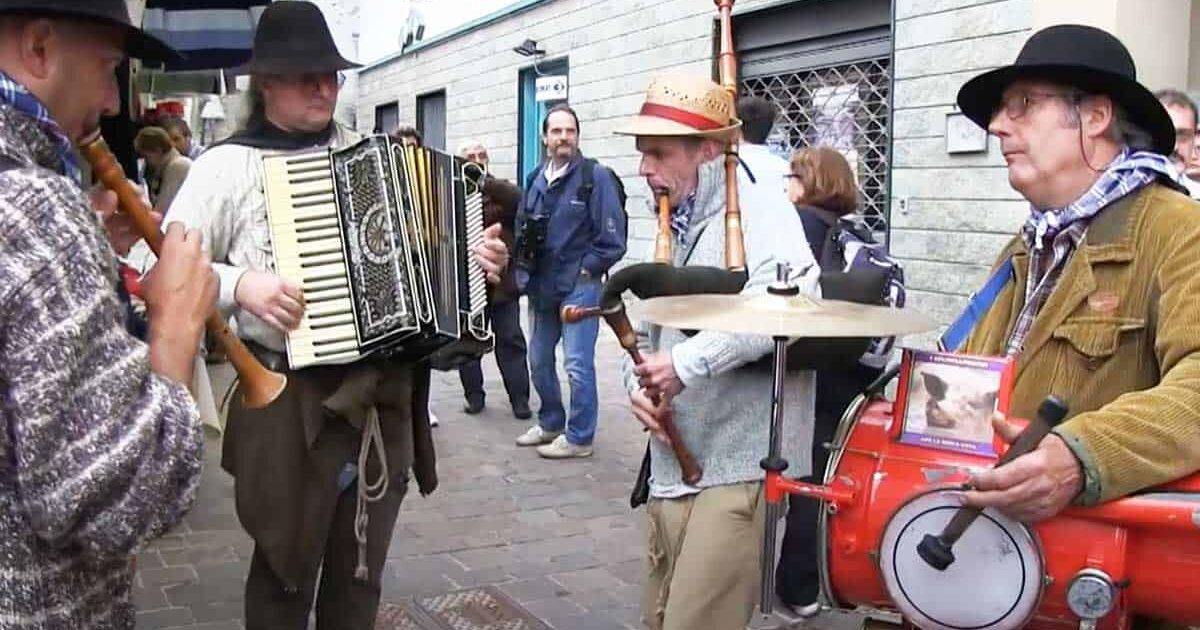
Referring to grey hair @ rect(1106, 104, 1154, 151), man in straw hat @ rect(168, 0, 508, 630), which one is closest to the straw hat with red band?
man in straw hat @ rect(168, 0, 508, 630)

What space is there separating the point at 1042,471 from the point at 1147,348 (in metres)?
0.41

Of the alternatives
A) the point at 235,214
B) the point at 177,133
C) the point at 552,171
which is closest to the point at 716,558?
the point at 235,214

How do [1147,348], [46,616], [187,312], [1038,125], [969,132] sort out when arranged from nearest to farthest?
1. [46,616]
2. [187,312]
3. [1147,348]
4. [1038,125]
5. [969,132]

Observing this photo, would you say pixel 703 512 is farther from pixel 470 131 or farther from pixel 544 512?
pixel 470 131

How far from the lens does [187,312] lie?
5.84ft

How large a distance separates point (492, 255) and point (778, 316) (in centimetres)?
117

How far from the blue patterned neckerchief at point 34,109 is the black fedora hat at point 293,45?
4.46ft

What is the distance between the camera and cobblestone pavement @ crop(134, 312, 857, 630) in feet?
14.6

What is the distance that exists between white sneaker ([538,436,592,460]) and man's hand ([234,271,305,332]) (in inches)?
153

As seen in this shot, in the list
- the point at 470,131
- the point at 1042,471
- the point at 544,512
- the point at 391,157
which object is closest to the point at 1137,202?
the point at 1042,471

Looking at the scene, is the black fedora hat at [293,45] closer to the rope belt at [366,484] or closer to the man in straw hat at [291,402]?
the man in straw hat at [291,402]

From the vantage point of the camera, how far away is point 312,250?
2.91 metres

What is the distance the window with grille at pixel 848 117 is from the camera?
28.4ft

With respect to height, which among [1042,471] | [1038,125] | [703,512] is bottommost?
[703,512]
